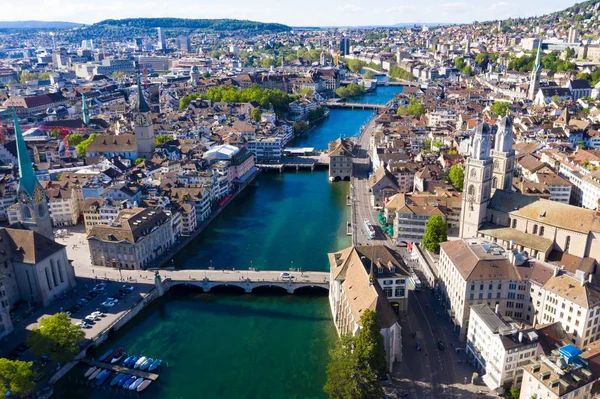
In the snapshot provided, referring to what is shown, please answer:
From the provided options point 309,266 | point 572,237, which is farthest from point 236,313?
point 572,237

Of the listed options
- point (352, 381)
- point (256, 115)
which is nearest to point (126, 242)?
point (352, 381)

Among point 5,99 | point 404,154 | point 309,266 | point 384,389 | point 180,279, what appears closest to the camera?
point 384,389

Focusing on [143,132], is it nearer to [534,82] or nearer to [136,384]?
[136,384]

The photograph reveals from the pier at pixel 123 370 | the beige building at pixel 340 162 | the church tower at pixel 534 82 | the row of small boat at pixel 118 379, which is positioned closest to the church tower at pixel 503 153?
the beige building at pixel 340 162

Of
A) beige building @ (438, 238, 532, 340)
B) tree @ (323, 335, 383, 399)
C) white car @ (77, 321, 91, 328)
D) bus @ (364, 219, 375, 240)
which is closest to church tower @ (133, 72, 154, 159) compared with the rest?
bus @ (364, 219, 375, 240)

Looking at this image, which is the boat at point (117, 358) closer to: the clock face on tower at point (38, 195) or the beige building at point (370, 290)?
the beige building at point (370, 290)

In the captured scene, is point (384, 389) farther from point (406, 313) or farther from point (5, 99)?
point (5, 99)
